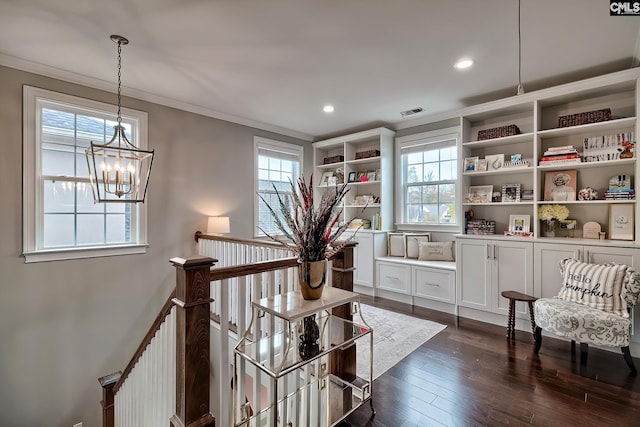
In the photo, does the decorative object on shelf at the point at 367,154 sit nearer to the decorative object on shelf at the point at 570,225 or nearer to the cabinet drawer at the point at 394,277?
the cabinet drawer at the point at 394,277

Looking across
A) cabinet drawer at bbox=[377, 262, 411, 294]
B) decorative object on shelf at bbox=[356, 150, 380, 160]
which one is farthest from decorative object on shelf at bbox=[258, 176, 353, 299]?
decorative object on shelf at bbox=[356, 150, 380, 160]

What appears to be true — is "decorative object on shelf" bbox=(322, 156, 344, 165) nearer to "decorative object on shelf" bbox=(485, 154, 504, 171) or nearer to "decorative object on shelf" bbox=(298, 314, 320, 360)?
"decorative object on shelf" bbox=(485, 154, 504, 171)

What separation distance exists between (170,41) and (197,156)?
69.6 inches

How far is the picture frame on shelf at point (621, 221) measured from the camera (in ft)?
9.31

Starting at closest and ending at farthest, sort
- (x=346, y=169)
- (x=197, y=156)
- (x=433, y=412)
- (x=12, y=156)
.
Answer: (x=433, y=412) < (x=12, y=156) < (x=197, y=156) < (x=346, y=169)

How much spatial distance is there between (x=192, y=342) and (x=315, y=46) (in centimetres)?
245

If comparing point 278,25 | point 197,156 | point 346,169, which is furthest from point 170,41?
point 346,169

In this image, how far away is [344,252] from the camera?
7.29 ft

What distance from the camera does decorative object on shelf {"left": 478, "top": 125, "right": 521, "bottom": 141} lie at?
11.5 ft

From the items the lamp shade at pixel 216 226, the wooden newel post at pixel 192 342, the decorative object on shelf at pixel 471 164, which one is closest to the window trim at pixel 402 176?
the decorative object on shelf at pixel 471 164

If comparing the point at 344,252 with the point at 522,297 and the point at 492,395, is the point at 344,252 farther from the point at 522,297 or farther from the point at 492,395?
the point at 522,297

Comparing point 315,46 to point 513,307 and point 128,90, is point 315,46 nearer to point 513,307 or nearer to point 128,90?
point 128,90

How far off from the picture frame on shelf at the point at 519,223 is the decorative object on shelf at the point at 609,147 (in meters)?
0.85

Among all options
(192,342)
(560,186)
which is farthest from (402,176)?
(192,342)
